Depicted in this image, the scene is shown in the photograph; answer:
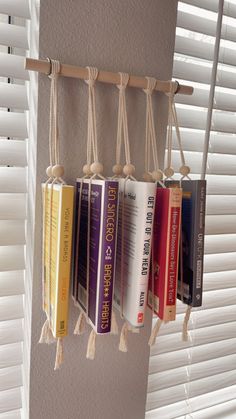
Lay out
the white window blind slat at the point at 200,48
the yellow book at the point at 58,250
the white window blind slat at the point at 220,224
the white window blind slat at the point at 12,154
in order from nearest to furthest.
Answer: the yellow book at the point at 58,250, the white window blind slat at the point at 12,154, the white window blind slat at the point at 200,48, the white window blind slat at the point at 220,224

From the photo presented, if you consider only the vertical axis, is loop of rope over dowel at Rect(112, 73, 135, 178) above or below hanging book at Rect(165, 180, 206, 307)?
above

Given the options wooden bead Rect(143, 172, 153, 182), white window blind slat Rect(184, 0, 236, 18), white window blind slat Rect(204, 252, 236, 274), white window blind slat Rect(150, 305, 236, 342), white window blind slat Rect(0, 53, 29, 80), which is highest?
white window blind slat Rect(184, 0, 236, 18)

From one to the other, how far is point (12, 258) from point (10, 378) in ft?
0.72

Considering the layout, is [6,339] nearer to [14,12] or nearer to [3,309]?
[3,309]

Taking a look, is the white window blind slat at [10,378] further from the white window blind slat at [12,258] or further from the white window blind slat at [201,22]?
the white window blind slat at [201,22]

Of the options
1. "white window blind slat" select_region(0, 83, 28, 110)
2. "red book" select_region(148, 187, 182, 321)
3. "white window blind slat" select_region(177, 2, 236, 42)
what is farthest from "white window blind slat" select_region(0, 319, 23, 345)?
"white window blind slat" select_region(177, 2, 236, 42)

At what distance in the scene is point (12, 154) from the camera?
1.81ft

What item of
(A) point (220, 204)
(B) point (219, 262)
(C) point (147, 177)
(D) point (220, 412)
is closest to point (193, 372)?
(D) point (220, 412)

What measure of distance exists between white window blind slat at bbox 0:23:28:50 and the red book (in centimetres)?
30

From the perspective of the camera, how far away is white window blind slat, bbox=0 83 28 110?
528 mm

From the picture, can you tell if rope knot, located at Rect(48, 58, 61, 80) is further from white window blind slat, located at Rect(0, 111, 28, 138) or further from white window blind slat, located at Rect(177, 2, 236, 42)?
white window blind slat, located at Rect(177, 2, 236, 42)

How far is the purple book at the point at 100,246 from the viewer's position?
45 cm

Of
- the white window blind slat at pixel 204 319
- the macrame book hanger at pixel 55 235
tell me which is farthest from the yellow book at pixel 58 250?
the white window blind slat at pixel 204 319

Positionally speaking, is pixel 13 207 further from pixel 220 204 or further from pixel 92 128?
Answer: pixel 220 204
